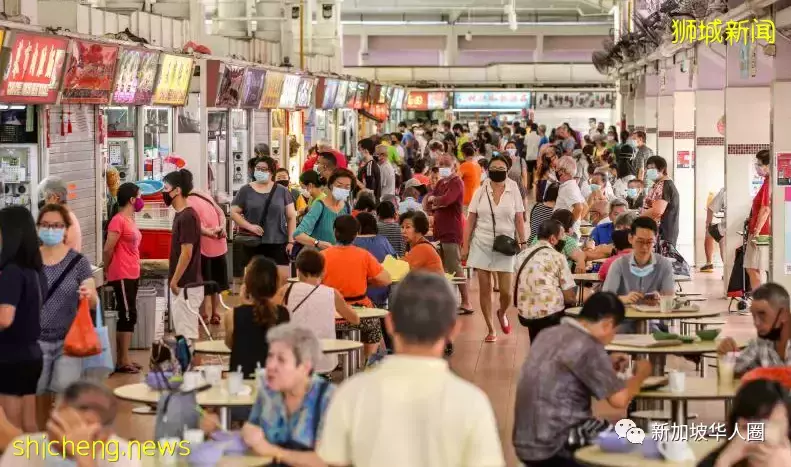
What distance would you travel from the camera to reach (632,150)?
23.0 metres

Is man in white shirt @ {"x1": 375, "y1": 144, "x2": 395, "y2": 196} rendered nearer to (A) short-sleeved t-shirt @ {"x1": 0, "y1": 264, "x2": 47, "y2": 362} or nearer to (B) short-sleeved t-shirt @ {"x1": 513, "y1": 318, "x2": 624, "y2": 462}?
(A) short-sleeved t-shirt @ {"x1": 0, "y1": 264, "x2": 47, "y2": 362}

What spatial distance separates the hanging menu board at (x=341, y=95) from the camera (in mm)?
27091

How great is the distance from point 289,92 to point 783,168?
33.1 feet

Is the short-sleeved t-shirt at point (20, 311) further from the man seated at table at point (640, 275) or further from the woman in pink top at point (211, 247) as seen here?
the woman in pink top at point (211, 247)

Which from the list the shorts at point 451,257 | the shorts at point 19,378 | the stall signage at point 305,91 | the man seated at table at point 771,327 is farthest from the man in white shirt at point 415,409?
the stall signage at point 305,91

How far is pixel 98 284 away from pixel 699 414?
16.1 ft

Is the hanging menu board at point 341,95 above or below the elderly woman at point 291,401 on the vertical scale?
above

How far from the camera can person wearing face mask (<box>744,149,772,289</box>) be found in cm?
1395

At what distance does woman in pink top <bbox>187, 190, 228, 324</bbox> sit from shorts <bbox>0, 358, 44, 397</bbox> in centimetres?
562

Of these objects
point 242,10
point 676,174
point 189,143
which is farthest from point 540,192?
point 242,10

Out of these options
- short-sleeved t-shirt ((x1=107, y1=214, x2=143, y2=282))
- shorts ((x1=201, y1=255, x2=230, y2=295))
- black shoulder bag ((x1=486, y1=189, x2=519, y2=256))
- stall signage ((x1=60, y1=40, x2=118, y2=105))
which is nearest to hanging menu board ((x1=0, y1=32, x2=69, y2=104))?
stall signage ((x1=60, y1=40, x2=118, y2=105))

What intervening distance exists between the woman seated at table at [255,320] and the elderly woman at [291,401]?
5.26 feet

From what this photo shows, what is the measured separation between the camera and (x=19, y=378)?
7.39m

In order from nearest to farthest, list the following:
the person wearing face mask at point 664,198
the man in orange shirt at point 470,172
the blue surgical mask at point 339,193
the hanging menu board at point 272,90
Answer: the blue surgical mask at point 339,193 → the person wearing face mask at point 664,198 → the man in orange shirt at point 470,172 → the hanging menu board at point 272,90
